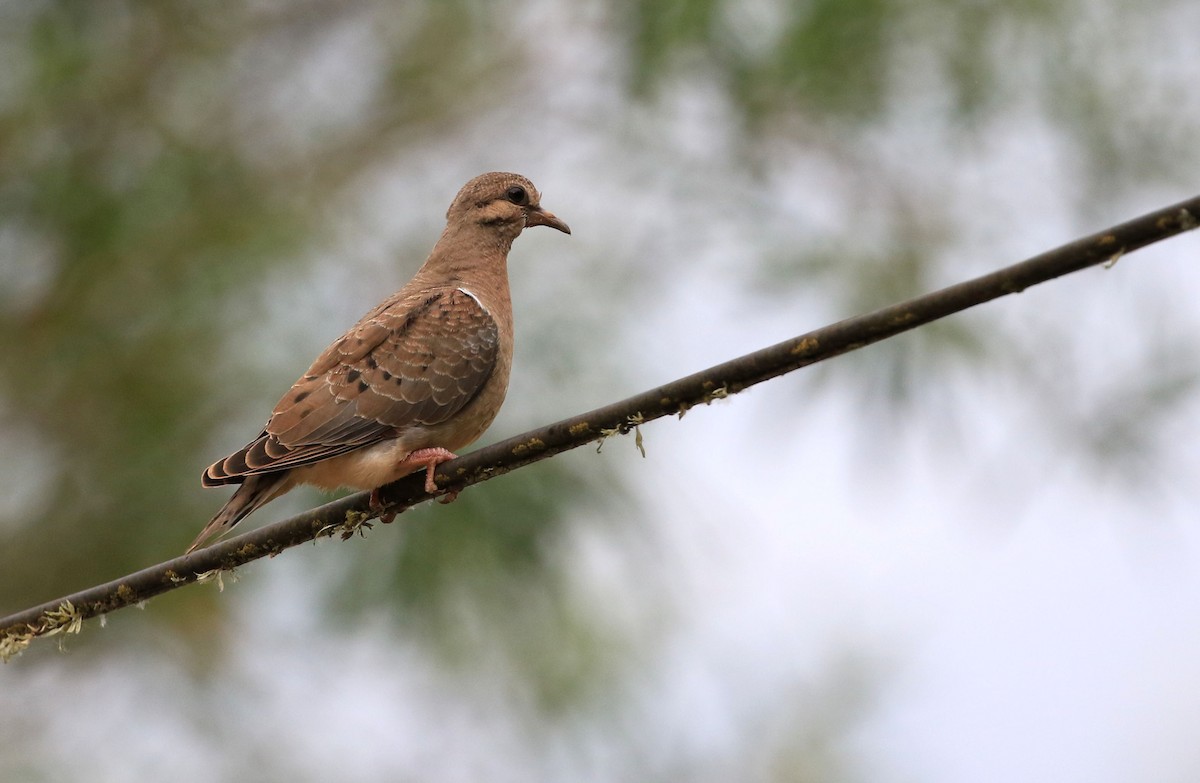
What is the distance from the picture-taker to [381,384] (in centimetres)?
408

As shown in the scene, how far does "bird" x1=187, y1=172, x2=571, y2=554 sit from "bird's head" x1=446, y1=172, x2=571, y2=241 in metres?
0.04

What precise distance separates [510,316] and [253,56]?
17.8ft

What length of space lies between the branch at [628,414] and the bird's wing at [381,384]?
16.3 inches

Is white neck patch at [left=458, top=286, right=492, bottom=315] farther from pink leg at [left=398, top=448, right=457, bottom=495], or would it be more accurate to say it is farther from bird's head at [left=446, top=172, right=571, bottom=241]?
pink leg at [left=398, top=448, right=457, bottom=495]

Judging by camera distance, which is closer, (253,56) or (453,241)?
(453,241)

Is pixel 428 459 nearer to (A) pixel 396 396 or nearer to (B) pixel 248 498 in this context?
(A) pixel 396 396

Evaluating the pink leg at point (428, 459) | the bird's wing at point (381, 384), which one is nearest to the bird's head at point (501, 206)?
the bird's wing at point (381, 384)

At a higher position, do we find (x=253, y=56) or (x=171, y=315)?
(x=253, y=56)

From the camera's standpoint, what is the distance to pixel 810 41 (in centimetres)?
850

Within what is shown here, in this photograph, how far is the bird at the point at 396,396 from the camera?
377 cm

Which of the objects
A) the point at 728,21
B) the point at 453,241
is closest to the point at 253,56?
the point at 728,21

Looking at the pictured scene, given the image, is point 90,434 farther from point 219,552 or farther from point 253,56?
point 219,552

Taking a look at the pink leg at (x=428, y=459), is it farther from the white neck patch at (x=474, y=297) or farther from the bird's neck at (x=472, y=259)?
the bird's neck at (x=472, y=259)

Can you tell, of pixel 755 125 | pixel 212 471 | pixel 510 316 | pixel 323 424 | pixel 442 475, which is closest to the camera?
pixel 442 475
